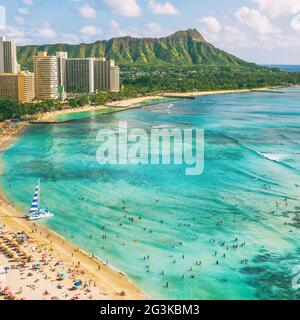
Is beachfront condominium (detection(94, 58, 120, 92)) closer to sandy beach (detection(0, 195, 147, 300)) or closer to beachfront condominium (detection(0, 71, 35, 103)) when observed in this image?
beachfront condominium (detection(0, 71, 35, 103))

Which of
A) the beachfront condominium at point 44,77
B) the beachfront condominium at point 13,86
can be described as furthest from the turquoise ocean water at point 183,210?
the beachfront condominium at point 44,77

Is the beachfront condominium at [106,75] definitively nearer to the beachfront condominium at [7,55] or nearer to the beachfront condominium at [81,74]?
the beachfront condominium at [81,74]

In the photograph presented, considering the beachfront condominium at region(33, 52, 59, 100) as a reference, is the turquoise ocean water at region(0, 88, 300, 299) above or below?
below

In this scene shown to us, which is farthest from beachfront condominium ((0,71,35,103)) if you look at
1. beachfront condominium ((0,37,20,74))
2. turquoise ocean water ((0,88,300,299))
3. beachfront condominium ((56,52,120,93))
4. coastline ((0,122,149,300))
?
coastline ((0,122,149,300))

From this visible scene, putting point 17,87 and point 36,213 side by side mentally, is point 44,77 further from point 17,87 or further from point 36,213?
point 36,213

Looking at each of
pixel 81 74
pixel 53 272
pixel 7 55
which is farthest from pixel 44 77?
pixel 53 272
